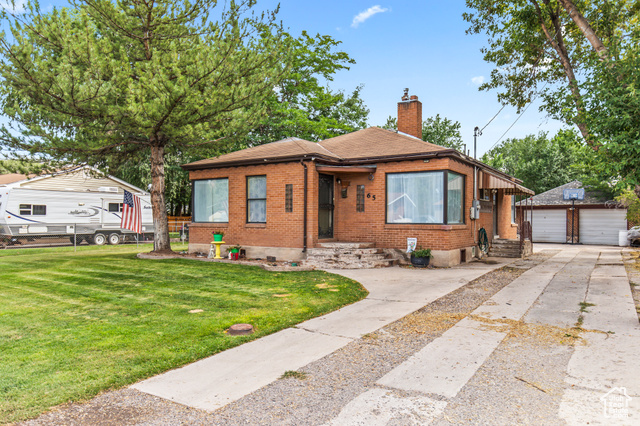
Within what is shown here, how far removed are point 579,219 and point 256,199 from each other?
21835 millimetres

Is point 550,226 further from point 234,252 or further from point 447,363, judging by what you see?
point 447,363

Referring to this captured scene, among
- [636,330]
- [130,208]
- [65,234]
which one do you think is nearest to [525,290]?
[636,330]

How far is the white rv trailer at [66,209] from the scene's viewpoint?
62.2 feet

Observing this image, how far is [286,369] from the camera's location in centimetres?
412

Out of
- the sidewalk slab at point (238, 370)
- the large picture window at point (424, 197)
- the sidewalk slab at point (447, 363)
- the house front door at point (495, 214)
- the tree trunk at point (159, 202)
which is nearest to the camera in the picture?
the sidewalk slab at point (238, 370)

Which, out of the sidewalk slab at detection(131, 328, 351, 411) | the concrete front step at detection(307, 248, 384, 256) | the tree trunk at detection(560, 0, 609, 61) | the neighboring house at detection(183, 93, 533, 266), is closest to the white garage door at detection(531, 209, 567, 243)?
the neighboring house at detection(183, 93, 533, 266)

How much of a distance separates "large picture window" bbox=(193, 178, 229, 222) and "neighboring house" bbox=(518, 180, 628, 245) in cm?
1772

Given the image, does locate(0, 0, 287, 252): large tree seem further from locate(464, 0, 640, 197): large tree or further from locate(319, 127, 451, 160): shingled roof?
locate(464, 0, 640, 197): large tree

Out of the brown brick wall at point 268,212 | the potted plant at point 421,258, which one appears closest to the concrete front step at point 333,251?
the brown brick wall at point 268,212

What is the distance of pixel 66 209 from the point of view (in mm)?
20875

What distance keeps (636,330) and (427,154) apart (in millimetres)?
7472

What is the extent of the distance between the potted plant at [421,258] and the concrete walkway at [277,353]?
3222 mm

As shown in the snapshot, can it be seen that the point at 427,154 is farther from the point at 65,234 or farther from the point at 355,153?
the point at 65,234

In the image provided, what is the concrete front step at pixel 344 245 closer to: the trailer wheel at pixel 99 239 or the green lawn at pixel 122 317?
the green lawn at pixel 122 317
